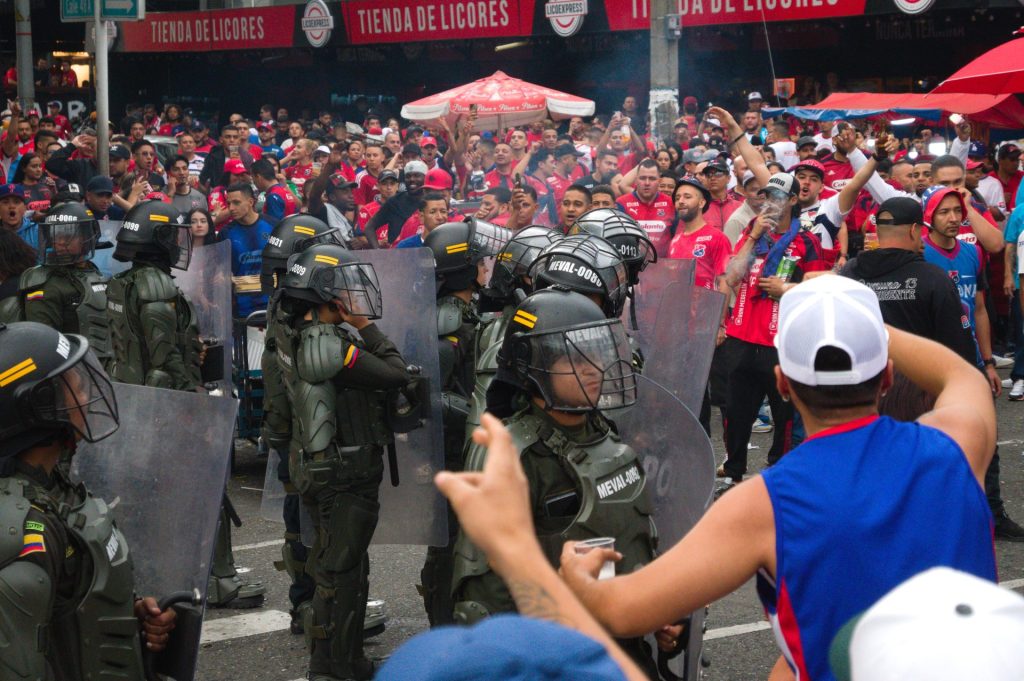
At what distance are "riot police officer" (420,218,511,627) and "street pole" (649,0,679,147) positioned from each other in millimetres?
11455

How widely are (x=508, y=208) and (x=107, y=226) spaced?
3.39 metres

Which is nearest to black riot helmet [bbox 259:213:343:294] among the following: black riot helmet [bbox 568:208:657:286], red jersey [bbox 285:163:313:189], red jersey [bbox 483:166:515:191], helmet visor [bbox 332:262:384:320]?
helmet visor [bbox 332:262:384:320]

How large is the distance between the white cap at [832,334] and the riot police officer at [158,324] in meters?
4.36

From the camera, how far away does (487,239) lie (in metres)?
5.68

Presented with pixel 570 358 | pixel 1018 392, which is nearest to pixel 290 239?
pixel 570 358

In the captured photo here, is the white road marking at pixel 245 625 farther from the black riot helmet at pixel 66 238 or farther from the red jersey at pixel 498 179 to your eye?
the red jersey at pixel 498 179

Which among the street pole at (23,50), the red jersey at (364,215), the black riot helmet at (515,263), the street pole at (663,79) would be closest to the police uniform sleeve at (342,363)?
the black riot helmet at (515,263)

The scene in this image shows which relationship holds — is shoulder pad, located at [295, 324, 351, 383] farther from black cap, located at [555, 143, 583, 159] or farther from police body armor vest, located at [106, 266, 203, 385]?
black cap, located at [555, 143, 583, 159]

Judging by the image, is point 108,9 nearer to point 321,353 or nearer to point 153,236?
point 153,236

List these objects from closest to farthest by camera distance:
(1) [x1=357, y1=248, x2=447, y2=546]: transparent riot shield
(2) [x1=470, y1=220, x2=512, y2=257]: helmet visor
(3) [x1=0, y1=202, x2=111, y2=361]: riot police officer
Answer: (1) [x1=357, y1=248, x2=447, y2=546]: transparent riot shield, (2) [x1=470, y1=220, x2=512, y2=257]: helmet visor, (3) [x1=0, y1=202, x2=111, y2=361]: riot police officer

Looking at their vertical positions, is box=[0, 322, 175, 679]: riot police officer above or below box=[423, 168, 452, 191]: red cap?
below

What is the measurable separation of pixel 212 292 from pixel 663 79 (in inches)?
421

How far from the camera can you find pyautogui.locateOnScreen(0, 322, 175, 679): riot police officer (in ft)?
9.11

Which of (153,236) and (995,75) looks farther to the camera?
(995,75)
